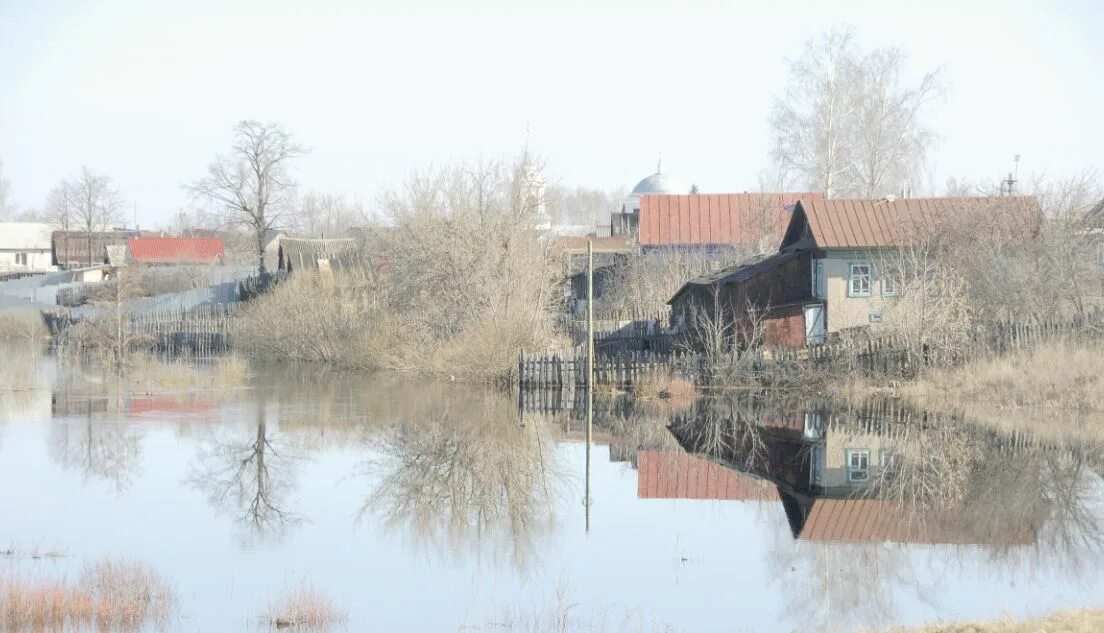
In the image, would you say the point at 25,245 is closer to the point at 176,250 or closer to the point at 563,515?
the point at 176,250

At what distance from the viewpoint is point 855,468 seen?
18.8 m

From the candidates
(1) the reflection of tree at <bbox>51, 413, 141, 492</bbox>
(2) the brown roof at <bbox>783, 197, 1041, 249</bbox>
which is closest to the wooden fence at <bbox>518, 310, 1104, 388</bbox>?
(2) the brown roof at <bbox>783, 197, 1041, 249</bbox>

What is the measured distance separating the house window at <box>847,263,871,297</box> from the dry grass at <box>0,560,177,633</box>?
85.5 ft

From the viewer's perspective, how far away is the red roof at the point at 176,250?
294 feet

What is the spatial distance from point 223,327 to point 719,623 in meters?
44.2

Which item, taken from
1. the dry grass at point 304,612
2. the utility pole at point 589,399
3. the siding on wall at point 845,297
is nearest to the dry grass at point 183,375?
the utility pole at point 589,399

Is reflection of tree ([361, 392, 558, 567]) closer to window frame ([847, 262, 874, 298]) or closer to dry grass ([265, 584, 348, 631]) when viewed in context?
dry grass ([265, 584, 348, 631])

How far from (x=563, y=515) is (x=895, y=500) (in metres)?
4.53

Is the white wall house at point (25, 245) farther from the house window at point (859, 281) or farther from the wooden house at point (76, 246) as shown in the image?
the house window at point (859, 281)

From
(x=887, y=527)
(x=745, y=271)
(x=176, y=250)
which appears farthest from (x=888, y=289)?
(x=176, y=250)

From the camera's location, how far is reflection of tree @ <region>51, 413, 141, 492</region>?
61.0ft

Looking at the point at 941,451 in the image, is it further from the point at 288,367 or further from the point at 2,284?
the point at 2,284

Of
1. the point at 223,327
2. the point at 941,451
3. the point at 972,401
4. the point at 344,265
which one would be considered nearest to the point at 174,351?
the point at 223,327

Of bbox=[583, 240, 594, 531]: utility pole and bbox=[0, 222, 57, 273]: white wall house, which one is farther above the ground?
bbox=[0, 222, 57, 273]: white wall house
